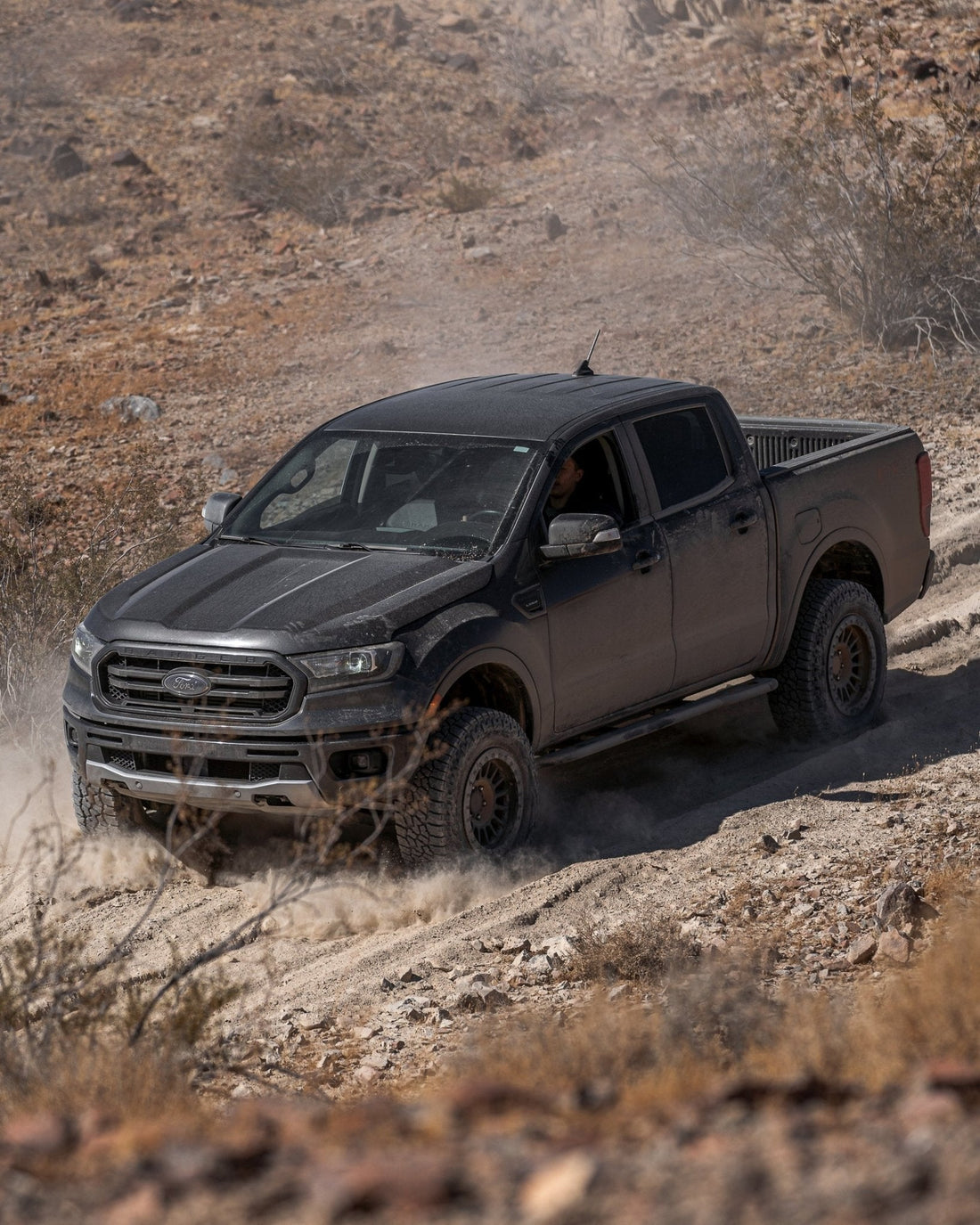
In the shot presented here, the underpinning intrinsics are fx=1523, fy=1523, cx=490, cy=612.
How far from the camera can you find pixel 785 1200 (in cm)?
262

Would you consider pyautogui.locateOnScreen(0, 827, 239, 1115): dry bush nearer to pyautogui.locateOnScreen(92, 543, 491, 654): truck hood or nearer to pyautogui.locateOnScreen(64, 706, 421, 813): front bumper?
pyautogui.locateOnScreen(64, 706, 421, 813): front bumper

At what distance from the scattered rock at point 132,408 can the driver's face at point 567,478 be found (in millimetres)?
10012

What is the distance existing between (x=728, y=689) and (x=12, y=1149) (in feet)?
16.7

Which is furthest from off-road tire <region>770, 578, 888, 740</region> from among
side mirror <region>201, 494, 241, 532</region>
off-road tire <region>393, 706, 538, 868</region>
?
side mirror <region>201, 494, 241, 532</region>

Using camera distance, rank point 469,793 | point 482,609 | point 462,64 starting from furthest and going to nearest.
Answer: point 462,64 → point 482,609 → point 469,793

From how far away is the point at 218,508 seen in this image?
721 cm

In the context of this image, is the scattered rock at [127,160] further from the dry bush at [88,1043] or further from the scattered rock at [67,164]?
the dry bush at [88,1043]

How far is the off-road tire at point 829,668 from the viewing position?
25.9 ft

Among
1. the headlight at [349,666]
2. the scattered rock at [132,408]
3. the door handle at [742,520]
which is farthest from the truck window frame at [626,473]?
the scattered rock at [132,408]

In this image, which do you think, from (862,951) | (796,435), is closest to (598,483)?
(796,435)

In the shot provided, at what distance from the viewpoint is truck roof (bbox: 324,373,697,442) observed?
22.8 feet

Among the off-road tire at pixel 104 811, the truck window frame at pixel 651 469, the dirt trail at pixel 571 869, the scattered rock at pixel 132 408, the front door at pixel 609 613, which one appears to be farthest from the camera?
the scattered rock at pixel 132 408

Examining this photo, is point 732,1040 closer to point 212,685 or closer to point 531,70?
point 212,685

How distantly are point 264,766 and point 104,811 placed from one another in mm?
1027
